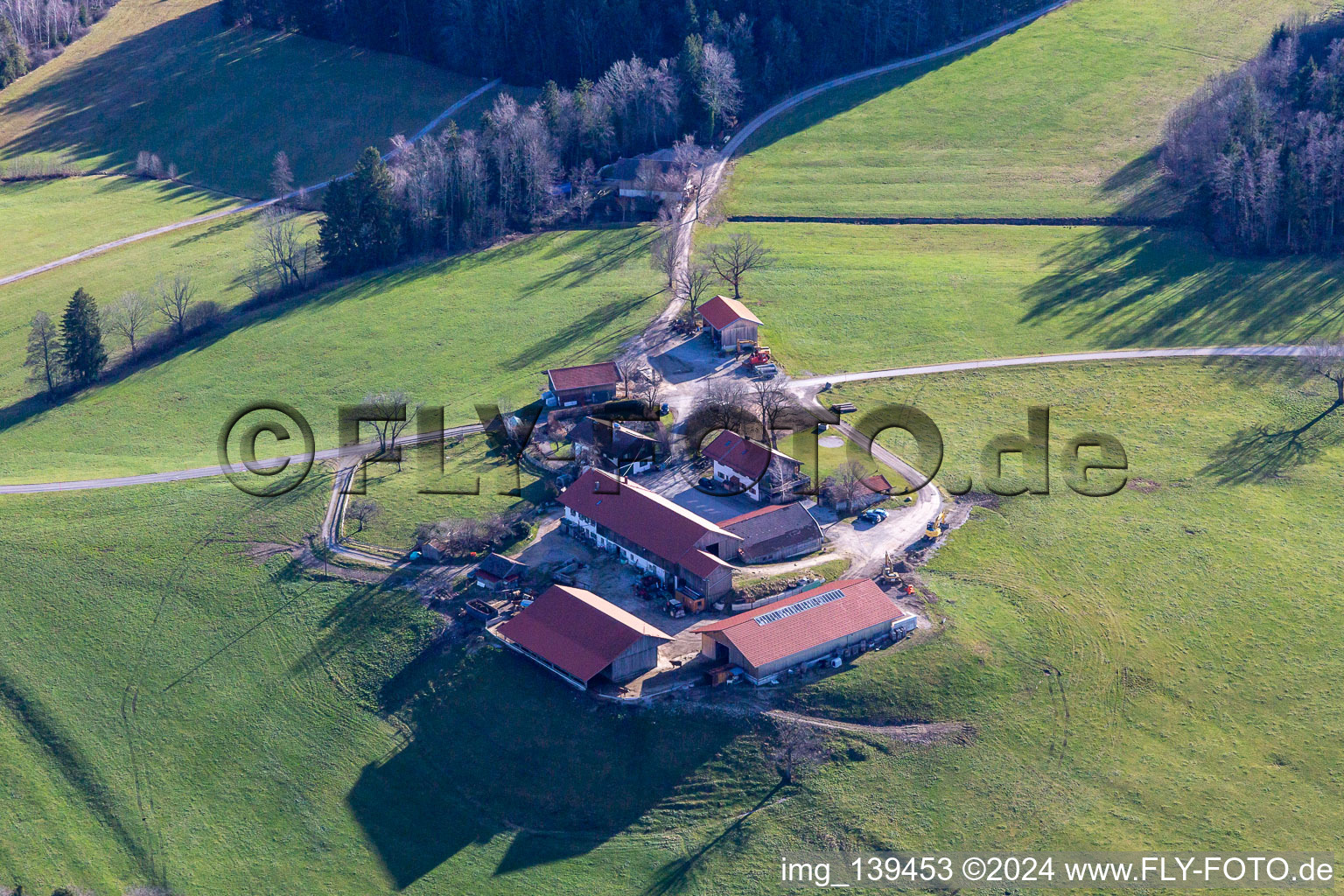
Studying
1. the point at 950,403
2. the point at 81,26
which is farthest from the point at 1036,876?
the point at 81,26

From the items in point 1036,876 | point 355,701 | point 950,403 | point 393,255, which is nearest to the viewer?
point 1036,876

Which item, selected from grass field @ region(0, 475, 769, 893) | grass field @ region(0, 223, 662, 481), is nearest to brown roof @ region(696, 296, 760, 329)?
grass field @ region(0, 223, 662, 481)

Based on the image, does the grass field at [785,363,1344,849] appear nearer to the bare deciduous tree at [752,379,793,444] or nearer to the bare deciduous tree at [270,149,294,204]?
the bare deciduous tree at [752,379,793,444]

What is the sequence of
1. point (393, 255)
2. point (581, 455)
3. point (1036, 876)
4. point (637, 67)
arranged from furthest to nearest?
point (637, 67), point (393, 255), point (581, 455), point (1036, 876)

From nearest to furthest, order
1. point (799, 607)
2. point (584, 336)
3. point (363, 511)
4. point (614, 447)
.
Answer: point (799, 607)
point (363, 511)
point (614, 447)
point (584, 336)

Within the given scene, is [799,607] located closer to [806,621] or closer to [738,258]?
[806,621]

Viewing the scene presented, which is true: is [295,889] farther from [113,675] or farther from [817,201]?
[817,201]

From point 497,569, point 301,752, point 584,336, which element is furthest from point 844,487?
point 301,752
